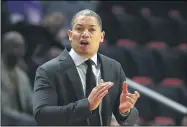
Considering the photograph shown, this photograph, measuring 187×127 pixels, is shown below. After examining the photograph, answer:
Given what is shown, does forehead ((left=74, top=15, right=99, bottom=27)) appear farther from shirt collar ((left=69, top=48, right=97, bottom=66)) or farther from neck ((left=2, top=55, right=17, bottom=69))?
neck ((left=2, top=55, right=17, bottom=69))

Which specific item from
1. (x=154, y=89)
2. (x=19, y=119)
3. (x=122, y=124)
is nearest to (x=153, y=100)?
(x=154, y=89)

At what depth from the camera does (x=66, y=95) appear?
1.33 metres

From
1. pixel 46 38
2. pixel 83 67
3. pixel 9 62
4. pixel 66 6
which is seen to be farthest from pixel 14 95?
pixel 83 67

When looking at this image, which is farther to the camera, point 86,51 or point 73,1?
point 73,1

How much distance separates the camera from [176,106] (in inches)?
123

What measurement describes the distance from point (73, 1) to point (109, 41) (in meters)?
0.52

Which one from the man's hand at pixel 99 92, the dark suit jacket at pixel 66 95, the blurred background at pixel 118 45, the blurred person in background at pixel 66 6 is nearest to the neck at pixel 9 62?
the blurred background at pixel 118 45

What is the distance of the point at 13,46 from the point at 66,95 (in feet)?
5.34

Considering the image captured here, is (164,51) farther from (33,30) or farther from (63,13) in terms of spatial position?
(33,30)

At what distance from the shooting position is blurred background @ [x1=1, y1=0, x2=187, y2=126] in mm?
2688

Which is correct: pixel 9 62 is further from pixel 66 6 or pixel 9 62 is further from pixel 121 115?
pixel 121 115

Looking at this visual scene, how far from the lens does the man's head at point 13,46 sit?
9.54ft

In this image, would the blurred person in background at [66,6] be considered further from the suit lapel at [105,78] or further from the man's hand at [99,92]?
the man's hand at [99,92]

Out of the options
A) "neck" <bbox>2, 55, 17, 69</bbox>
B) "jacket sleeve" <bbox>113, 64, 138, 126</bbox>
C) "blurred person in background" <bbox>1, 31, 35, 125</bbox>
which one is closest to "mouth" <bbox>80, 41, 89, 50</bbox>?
"jacket sleeve" <bbox>113, 64, 138, 126</bbox>
